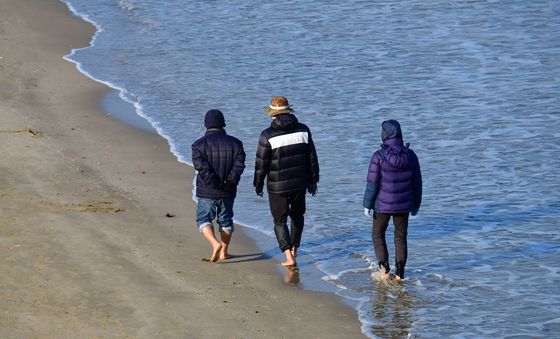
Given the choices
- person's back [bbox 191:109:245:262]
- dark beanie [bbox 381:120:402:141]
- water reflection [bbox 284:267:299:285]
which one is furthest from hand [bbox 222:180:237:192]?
dark beanie [bbox 381:120:402:141]

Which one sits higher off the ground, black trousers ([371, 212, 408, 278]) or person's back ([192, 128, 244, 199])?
person's back ([192, 128, 244, 199])

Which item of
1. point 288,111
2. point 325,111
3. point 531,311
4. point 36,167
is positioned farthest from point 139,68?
point 531,311

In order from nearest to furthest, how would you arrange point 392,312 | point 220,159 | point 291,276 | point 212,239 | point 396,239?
point 392,312 < point 396,239 < point 220,159 < point 291,276 < point 212,239

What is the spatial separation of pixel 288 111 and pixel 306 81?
32.9 feet

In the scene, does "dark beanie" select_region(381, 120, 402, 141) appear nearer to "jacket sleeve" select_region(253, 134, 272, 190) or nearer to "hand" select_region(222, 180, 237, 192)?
"jacket sleeve" select_region(253, 134, 272, 190)

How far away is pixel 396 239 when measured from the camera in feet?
36.6

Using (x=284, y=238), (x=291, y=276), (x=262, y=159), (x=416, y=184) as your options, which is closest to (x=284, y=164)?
(x=262, y=159)

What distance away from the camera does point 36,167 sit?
14516 millimetres

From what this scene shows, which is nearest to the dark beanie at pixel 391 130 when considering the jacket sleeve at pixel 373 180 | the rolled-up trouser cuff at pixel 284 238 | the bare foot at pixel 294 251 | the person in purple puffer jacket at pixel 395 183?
the person in purple puffer jacket at pixel 395 183

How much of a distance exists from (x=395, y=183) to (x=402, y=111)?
801 centimetres

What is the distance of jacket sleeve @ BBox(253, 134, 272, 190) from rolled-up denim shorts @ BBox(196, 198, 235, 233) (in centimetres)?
36

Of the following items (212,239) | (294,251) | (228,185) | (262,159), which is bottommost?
(294,251)

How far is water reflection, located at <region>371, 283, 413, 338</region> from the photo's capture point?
9.92 metres

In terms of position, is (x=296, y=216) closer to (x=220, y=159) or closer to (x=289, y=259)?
(x=289, y=259)
